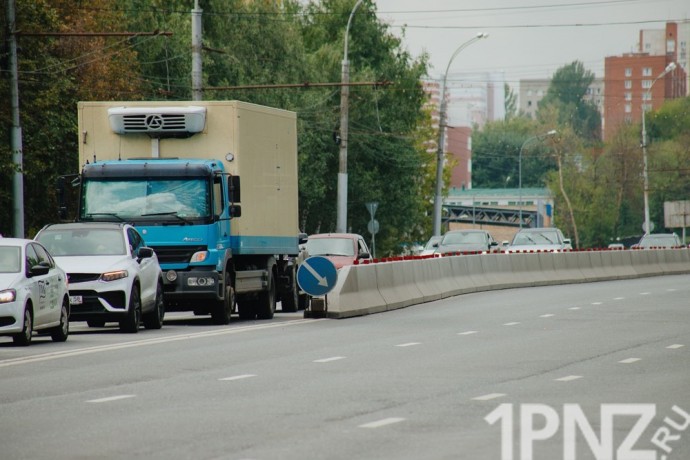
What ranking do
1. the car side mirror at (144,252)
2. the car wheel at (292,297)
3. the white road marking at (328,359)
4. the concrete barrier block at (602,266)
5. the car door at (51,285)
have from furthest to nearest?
the concrete barrier block at (602,266)
the car wheel at (292,297)
the car side mirror at (144,252)
the car door at (51,285)
the white road marking at (328,359)

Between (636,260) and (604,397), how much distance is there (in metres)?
37.3

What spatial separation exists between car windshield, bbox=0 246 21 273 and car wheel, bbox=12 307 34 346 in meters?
0.62

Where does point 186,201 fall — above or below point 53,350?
above

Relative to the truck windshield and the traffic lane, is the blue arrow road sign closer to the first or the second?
the traffic lane

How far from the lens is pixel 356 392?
13.5 metres

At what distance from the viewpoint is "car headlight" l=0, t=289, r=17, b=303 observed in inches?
773

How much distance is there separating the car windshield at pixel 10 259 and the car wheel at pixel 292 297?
31.4 ft

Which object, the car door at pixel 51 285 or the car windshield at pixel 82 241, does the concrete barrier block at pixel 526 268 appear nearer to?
the car windshield at pixel 82 241

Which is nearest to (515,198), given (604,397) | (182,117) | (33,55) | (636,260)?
(636,260)

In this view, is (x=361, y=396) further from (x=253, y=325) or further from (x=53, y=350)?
(x=253, y=325)

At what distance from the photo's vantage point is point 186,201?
82.4ft

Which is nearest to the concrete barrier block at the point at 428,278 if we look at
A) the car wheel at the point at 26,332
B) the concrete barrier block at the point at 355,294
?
the concrete barrier block at the point at 355,294

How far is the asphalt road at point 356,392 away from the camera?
33.2 ft

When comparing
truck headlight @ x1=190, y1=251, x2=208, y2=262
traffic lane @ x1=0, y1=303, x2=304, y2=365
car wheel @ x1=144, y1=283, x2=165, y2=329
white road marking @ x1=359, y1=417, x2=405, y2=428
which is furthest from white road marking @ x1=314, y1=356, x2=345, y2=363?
truck headlight @ x1=190, y1=251, x2=208, y2=262
